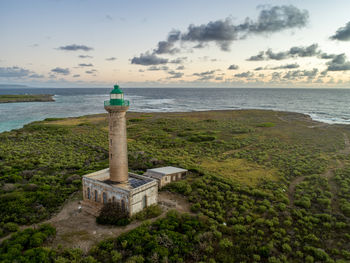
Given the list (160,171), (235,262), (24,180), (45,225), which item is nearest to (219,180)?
(160,171)

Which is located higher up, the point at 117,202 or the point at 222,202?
the point at 117,202

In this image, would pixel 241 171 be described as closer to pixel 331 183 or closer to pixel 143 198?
pixel 331 183

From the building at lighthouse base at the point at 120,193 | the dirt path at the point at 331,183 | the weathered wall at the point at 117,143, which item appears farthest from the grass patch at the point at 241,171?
the weathered wall at the point at 117,143

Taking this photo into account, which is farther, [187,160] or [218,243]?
[187,160]

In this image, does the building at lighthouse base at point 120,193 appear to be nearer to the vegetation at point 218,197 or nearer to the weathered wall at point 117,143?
the weathered wall at point 117,143

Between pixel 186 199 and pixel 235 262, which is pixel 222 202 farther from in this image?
pixel 235 262
